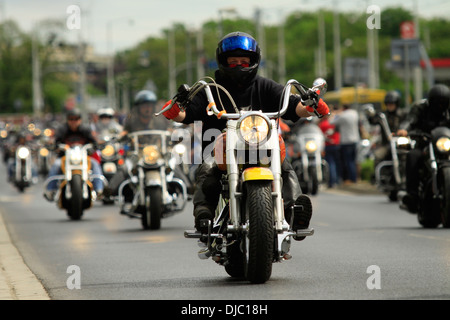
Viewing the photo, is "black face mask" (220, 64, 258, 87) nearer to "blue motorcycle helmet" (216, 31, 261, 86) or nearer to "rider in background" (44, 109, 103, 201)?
"blue motorcycle helmet" (216, 31, 261, 86)

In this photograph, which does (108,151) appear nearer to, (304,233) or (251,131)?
(304,233)

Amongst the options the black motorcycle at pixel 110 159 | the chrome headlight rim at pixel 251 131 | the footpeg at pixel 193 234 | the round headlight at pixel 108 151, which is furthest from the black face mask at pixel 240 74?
the round headlight at pixel 108 151

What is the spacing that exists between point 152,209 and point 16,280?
5872mm

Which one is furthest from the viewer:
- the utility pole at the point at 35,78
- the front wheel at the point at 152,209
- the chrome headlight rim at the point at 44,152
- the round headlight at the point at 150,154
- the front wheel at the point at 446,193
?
the utility pole at the point at 35,78

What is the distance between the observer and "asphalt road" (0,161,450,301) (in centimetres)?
823

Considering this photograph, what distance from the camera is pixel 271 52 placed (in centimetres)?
12581

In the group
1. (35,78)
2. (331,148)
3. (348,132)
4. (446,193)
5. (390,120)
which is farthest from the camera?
(35,78)

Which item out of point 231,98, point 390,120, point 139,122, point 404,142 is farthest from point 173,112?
point 390,120

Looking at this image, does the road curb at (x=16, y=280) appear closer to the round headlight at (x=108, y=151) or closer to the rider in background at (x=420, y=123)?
the rider in background at (x=420, y=123)

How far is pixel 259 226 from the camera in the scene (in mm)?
8102

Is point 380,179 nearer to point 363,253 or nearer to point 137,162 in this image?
point 137,162

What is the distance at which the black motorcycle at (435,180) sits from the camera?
13.9 meters

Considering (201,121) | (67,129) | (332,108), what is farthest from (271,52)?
(201,121)

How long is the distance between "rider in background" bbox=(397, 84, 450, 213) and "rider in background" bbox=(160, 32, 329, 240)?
5.40 m
